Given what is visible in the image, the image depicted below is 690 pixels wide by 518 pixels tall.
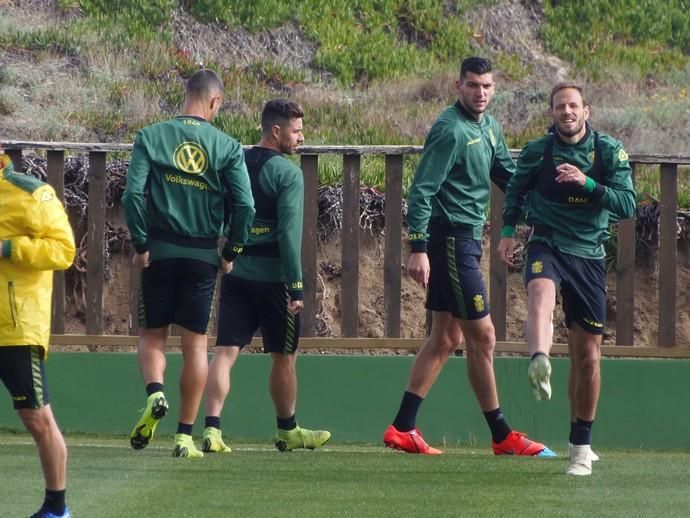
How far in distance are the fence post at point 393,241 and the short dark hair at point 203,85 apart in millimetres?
2187

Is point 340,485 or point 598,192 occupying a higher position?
point 598,192

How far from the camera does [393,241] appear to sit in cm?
1062

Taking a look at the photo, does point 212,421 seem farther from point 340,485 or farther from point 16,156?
point 16,156

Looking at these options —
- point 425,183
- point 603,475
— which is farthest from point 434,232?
point 603,475

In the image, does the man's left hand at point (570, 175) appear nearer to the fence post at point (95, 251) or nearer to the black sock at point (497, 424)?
the black sock at point (497, 424)

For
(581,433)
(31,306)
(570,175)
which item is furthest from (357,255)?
(31,306)

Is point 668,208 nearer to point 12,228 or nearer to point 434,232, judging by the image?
point 434,232

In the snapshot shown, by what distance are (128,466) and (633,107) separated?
933 centimetres

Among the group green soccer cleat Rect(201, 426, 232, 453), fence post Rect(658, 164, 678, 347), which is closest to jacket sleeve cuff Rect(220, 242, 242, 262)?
green soccer cleat Rect(201, 426, 232, 453)

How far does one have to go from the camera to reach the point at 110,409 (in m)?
10.4

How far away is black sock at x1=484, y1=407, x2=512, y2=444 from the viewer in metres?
9.15

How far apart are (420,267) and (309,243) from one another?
203 cm

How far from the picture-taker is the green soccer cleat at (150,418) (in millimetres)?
8180

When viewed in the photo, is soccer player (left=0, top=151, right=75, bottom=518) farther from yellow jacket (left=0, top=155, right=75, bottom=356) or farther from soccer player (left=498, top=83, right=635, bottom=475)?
soccer player (left=498, top=83, right=635, bottom=475)
